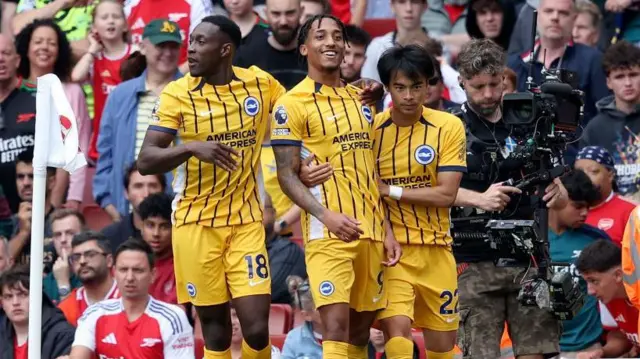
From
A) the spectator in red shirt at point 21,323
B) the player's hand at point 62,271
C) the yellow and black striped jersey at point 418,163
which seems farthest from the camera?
the player's hand at point 62,271

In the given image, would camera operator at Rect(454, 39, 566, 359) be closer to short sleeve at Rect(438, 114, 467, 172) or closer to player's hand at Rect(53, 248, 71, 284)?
short sleeve at Rect(438, 114, 467, 172)

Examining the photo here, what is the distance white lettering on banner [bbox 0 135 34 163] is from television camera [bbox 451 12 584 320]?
5.75m

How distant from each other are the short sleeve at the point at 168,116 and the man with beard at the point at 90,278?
273 cm

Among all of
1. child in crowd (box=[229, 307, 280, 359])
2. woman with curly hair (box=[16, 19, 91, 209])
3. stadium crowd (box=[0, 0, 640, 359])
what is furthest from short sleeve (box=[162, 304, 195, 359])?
woman with curly hair (box=[16, 19, 91, 209])

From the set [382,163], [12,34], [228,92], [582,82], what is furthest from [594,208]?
[12,34]

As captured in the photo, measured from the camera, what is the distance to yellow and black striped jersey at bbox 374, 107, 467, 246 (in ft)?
34.6

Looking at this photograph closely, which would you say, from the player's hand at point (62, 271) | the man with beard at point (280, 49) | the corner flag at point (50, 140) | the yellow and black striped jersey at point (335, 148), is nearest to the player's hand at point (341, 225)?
the yellow and black striped jersey at point (335, 148)

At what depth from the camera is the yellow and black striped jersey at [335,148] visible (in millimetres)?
10281

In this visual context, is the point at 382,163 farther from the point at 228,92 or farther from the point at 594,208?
the point at 594,208

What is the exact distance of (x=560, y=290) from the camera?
10312 millimetres

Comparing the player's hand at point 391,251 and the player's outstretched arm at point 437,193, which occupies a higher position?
the player's outstretched arm at point 437,193

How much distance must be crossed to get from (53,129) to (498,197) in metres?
2.84

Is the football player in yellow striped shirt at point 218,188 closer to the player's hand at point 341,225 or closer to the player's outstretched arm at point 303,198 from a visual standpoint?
the player's outstretched arm at point 303,198

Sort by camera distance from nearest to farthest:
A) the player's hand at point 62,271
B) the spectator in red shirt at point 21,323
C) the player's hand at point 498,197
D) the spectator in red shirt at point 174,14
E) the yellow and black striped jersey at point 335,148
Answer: the yellow and black striped jersey at point 335,148, the player's hand at point 498,197, the spectator in red shirt at point 21,323, the player's hand at point 62,271, the spectator in red shirt at point 174,14
